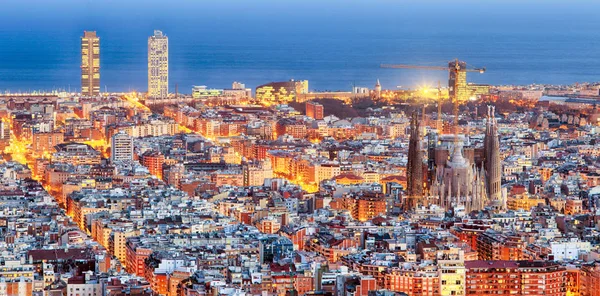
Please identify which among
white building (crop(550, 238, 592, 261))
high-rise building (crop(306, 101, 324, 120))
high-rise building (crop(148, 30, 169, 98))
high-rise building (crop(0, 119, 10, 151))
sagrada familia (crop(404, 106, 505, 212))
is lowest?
white building (crop(550, 238, 592, 261))

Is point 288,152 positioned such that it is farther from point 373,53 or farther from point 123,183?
point 373,53

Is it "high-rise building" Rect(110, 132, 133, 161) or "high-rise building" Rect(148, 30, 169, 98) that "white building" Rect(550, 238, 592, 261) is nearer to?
"high-rise building" Rect(110, 132, 133, 161)

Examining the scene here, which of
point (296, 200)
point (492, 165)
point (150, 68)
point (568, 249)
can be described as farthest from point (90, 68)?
point (568, 249)

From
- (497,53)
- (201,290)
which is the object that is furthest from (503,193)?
(497,53)

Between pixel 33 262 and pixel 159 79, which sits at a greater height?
pixel 159 79

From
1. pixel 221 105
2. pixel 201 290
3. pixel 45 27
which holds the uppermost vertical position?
pixel 45 27

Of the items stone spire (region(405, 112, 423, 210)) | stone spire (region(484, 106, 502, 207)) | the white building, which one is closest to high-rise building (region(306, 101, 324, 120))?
stone spire (region(405, 112, 423, 210))

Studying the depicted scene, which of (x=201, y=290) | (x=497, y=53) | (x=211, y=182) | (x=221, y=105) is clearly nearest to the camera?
(x=201, y=290)
